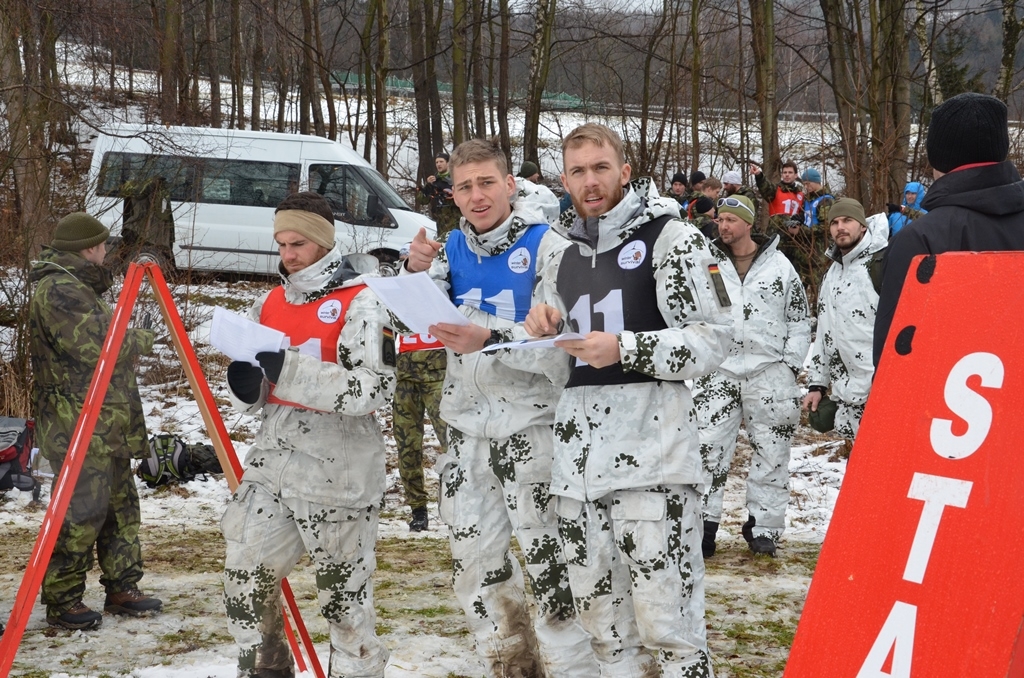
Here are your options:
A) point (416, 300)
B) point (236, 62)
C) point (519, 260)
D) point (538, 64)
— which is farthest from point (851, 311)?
point (236, 62)

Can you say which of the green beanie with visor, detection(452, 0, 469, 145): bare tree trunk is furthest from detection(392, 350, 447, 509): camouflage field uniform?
detection(452, 0, 469, 145): bare tree trunk

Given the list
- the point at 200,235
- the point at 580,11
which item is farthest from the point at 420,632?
the point at 580,11

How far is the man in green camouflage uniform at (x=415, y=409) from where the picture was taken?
253 inches

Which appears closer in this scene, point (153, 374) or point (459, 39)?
point (153, 374)

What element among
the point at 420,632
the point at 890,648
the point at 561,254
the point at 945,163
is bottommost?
the point at 420,632

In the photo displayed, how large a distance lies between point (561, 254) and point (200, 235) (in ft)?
38.9

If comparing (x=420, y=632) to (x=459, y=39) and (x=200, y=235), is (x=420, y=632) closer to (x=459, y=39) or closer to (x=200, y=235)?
(x=200, y=235)

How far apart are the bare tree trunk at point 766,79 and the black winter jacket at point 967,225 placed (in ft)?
39.2

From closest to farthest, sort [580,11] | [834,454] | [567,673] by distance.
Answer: [567,673], [834,454], [580,11]

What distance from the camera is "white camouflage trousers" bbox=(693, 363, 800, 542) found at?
6.04 metres

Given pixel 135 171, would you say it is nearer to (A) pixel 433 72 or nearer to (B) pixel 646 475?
(B) pixel 646 475

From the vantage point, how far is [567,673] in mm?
3496

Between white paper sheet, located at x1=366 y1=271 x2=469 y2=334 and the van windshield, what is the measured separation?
10533mm

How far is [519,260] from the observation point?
3.69 m
